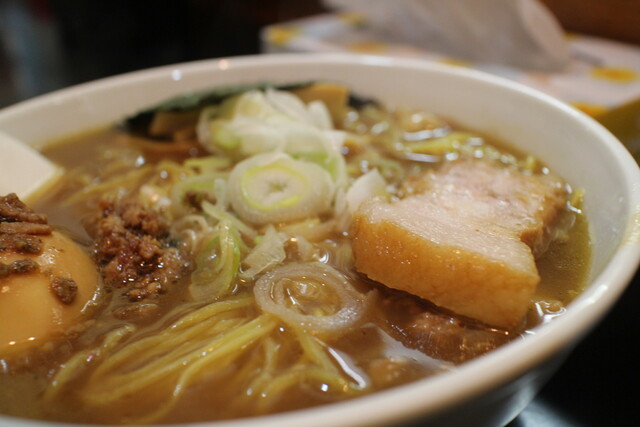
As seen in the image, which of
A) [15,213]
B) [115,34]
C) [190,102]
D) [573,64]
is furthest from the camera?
[115,34]

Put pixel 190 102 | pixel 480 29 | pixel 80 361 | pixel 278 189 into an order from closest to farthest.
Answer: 1. pixel 80 361
2. pixel 278 189
3. pixel 190 102
4. pixel 480 29

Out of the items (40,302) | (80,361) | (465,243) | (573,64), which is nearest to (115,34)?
(573,64)

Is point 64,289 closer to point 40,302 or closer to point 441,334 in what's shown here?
point 40,302

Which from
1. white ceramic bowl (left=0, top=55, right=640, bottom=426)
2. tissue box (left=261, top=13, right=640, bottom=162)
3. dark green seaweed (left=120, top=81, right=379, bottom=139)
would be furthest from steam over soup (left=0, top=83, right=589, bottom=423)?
tissue box (left=261, top=13, right=640, bottom=162)

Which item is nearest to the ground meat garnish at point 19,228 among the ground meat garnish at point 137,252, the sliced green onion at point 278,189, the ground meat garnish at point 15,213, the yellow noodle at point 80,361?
the ground meat garnish at point 15,213

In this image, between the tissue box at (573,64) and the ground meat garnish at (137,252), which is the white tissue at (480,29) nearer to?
the tissue box at (573,64)

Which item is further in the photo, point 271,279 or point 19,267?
point 271,279

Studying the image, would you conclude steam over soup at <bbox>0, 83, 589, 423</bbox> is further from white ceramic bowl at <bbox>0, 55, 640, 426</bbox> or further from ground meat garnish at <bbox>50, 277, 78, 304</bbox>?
Answer: white ceramic bowl at <bbox>0, 55, 640, 426</bbox>

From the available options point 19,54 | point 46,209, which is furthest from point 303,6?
point 46,209

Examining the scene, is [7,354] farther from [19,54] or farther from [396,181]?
[19,54]
